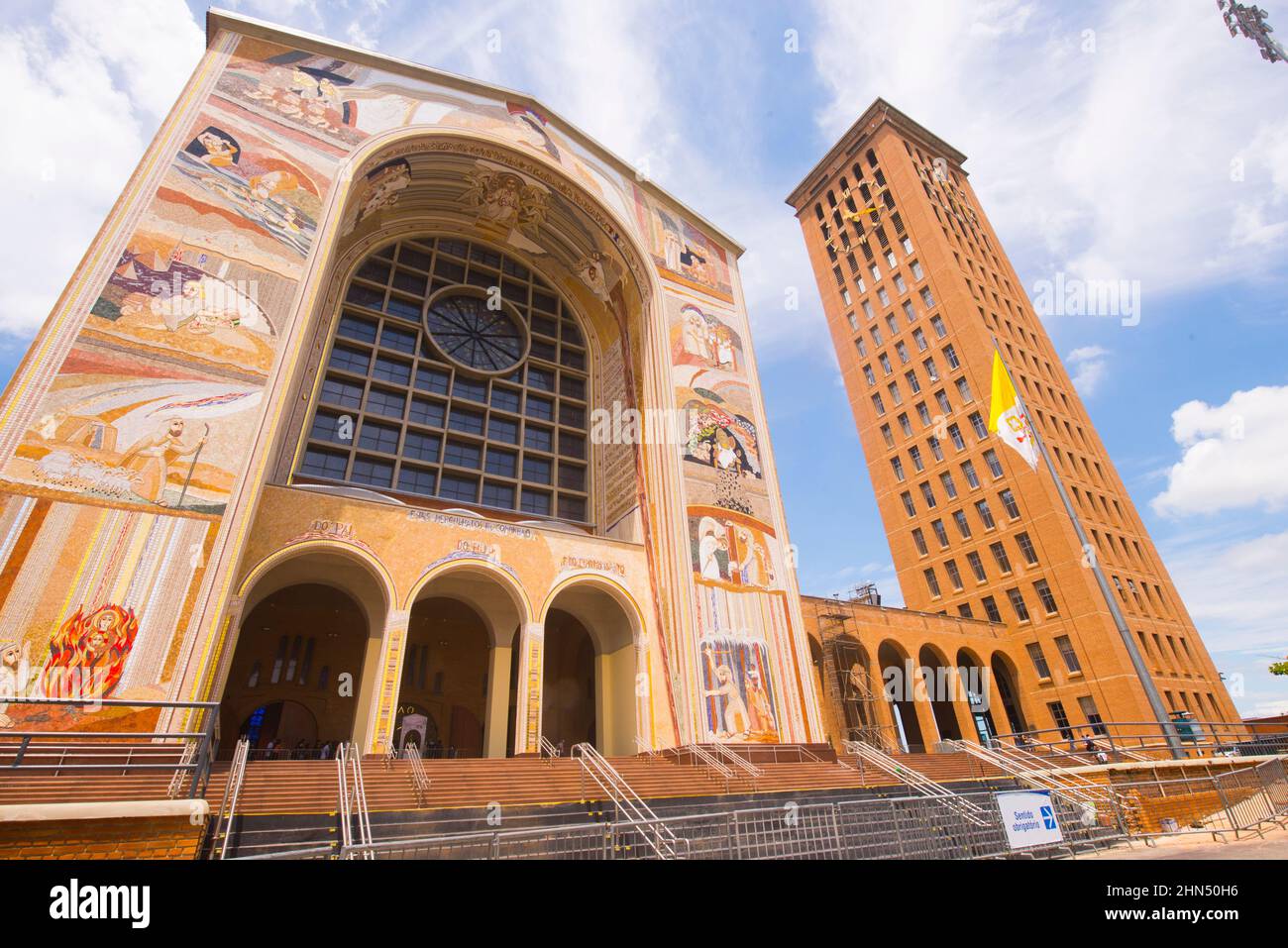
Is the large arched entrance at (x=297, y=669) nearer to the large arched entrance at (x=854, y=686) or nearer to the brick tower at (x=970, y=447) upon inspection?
the large arched entrance at (x=854, y=686)

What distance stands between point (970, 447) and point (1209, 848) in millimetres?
30298

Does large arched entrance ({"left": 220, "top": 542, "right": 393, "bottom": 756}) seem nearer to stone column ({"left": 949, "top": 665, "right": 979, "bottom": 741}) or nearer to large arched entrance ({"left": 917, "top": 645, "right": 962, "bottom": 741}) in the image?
large arched entrance ({"left": 917, "top": 645, "right": 962, "bottom": 741})

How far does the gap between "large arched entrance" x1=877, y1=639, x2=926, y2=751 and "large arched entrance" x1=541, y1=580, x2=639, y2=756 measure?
13.6 metres

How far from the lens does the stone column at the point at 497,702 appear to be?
51.6 feet

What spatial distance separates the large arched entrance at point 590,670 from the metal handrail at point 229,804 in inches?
358

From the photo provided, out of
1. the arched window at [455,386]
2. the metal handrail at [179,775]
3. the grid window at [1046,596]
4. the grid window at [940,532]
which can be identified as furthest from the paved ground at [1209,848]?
the grid window at [940,532]

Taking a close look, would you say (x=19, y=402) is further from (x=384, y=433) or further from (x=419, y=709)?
(x=419, y=709)

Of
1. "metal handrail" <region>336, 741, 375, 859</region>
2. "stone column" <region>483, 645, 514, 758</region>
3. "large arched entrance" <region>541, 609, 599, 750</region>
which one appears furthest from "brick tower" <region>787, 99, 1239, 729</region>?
"metal handrail" <region>336, 741, 375, 859</region>

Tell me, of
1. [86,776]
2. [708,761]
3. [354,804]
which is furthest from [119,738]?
[708,761]

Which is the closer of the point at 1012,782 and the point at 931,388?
the point at 1012,782

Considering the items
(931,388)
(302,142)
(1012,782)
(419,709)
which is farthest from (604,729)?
(931,388)

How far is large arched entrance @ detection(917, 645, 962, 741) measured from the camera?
29250 mm
